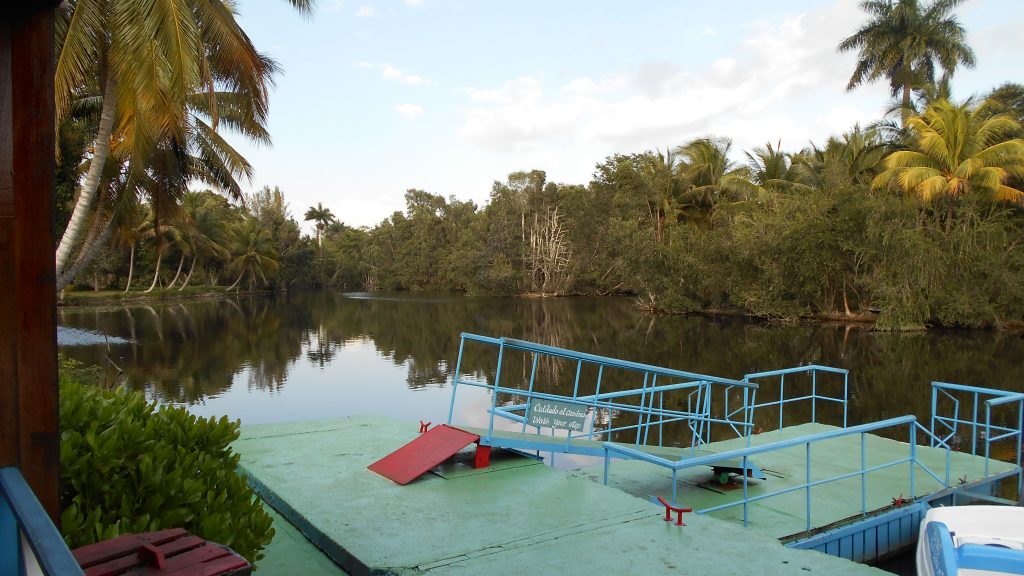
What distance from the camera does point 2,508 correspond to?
204 centimetres

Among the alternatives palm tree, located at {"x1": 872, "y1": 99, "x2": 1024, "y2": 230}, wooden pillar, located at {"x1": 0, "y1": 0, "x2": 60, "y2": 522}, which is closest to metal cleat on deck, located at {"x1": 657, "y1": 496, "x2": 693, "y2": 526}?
wooden pillar, located at {"x1": 0, "y1": 0, "x2": 60, "y2": 522}

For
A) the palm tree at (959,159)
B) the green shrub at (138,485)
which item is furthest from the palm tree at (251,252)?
the green shrub at (138,485)

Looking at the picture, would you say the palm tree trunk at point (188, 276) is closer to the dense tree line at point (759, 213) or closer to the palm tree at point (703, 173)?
the dense tree line at point (759, 213)

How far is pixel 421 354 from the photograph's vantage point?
2588cm

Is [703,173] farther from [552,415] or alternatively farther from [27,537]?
[27,537]

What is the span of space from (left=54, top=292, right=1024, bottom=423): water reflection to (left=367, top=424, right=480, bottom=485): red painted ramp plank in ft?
22.7

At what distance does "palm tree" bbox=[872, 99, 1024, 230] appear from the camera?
93.6 ft

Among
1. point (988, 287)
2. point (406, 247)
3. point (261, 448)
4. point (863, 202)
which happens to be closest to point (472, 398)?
point (261, 448)

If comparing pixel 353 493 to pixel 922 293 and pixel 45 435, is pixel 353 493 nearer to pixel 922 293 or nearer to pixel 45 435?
pixel 45 435

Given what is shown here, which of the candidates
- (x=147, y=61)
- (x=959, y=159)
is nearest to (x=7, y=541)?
(x=147, y=61)

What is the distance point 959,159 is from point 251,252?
60160 mm

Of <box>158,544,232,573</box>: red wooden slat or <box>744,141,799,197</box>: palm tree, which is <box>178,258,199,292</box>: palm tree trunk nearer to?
<box>744,141,799,197</box>: palm tree

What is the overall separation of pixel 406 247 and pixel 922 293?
6144 cm

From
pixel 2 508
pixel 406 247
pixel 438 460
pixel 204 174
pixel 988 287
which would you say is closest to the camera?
pixel 2 508
